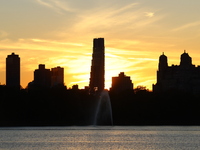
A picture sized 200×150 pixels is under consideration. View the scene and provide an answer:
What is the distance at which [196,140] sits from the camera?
15275 cm

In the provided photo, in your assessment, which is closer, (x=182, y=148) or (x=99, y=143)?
(x=182, y=148)

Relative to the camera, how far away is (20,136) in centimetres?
16612

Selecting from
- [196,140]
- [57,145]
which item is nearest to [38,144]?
[57,145]

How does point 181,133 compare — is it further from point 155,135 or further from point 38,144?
point 38,144

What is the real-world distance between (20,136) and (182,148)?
45.0 meters

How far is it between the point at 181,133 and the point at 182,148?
43.1 metres

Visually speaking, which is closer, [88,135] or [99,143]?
[99,143]

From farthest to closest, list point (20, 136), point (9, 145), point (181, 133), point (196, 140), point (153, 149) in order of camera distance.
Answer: point (181, 133)
point (20, 136)
point (196, 140)
point (9, 145)
point (153, 149)

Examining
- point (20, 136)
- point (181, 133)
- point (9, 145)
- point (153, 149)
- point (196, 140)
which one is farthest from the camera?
point (181, 133)

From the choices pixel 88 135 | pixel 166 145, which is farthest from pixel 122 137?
pixel 166 145

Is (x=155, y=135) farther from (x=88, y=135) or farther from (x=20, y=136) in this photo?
(x=20, y=136)

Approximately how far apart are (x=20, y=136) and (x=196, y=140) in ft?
127

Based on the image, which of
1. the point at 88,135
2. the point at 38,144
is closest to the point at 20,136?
the point at 88,135

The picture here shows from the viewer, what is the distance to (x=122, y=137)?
526 ft
